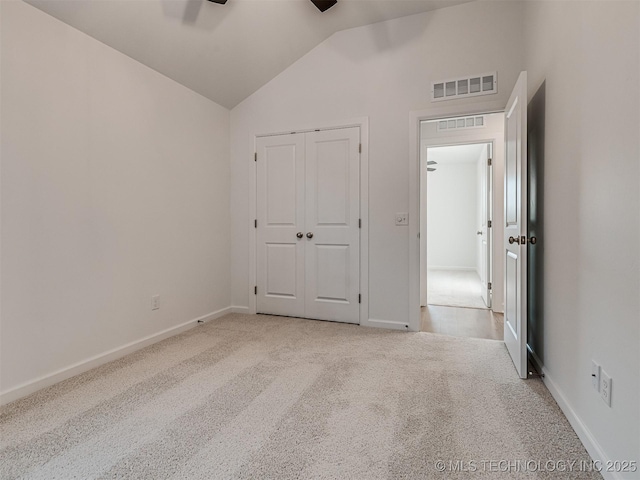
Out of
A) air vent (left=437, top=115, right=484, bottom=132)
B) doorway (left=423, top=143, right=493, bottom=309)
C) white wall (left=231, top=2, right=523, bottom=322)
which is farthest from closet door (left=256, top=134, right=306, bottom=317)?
doorway (left=423, top=143, right=493, bottom=309)

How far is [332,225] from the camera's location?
350 centimetres

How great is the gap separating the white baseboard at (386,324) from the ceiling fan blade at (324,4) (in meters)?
2.85

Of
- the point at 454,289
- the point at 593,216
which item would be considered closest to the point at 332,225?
the point at 593,216

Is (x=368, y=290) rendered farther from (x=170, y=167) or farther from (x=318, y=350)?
(x=170, y=167)

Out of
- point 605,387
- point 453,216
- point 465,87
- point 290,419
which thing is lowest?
point 290,419

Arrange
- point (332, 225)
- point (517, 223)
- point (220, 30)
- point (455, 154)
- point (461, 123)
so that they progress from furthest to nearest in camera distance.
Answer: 1. point (455, 154)
2. point (461, 123)
3. point (332, 225)
4. point (220, 30)
5. point (517, 223)

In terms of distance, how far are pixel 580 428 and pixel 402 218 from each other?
2.01m

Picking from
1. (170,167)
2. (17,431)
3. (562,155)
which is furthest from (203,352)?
(562,155)

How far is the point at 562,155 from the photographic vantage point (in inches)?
72.8

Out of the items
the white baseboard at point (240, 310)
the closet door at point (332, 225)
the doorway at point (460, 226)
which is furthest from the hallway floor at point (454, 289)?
the white baseboard at point (240, 310)

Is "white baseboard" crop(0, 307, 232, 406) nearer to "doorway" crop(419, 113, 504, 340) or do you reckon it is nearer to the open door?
"doorway" crop(419, 113, 504, 340)

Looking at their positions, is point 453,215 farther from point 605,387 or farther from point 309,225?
point 605,387

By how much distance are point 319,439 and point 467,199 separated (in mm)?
7944

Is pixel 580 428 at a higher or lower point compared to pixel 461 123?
lower
